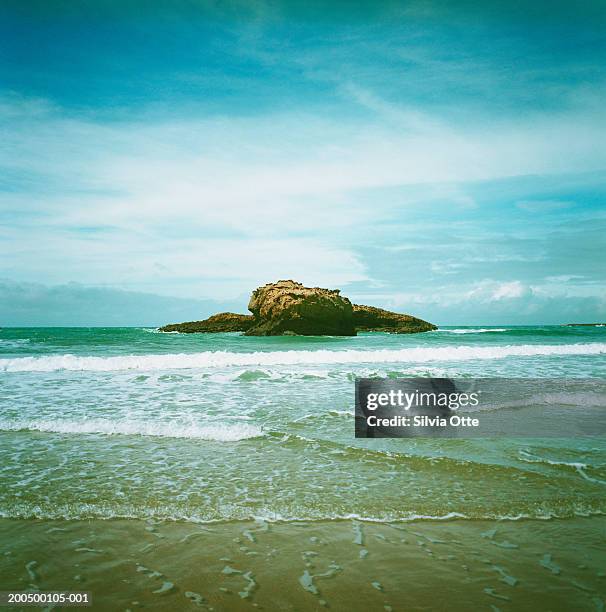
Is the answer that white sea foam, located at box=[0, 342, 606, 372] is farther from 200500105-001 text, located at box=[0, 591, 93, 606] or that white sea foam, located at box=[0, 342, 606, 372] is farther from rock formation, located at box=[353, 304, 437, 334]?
→ rock formation, located at box=[353, 304, 437, 334]

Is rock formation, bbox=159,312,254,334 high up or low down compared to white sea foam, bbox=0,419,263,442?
up

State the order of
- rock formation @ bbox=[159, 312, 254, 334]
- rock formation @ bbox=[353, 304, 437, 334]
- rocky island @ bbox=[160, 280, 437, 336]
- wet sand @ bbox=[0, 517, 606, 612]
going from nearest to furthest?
1. wet sand @ bbox=[0, 517, 606, 612]
2. rocky island @ bbox=[160, 280, 437, 336]
3. rock formation @ bbox=[159, 312, 254, 334]
4. rock formation @ bbox=[353, 304, 437, 334]

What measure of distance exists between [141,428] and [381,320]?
65.3 meters

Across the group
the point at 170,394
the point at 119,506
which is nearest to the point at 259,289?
the point at 170,394

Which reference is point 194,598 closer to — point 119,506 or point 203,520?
point 203,520

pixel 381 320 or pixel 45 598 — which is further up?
pixel 381 320

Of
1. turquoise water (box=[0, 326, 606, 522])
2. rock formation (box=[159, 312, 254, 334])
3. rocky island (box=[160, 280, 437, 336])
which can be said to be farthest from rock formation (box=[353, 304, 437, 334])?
turquoise water (box=[0, 326, 606, 522])

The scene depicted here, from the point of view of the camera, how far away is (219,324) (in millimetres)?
69000

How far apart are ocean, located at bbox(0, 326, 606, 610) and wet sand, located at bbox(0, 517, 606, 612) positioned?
0.05 feet

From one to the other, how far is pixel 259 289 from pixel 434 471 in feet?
166

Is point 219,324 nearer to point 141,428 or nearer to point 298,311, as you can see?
point 298,311

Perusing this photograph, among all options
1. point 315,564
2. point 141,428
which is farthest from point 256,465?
point 141,428

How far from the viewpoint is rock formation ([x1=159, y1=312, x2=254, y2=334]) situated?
67250mm

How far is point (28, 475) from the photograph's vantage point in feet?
19.7
